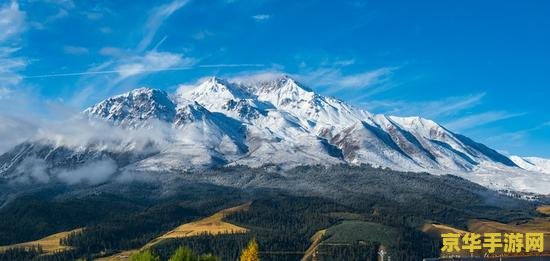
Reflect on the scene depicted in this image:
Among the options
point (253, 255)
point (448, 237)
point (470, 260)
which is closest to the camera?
point (448, 237)

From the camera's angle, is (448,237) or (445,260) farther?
(445,260)

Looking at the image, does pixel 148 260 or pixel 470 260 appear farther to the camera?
pixel 148 260

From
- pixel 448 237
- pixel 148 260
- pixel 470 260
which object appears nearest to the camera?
pixel 448 237

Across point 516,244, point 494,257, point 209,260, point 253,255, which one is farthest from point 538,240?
point 253,255

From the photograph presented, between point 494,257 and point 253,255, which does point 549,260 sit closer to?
point 494,257

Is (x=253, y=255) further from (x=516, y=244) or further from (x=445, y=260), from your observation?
(x=516, y=244)

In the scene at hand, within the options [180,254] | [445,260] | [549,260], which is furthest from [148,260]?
[549,260]

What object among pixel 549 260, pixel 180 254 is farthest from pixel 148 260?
pixel 549 260

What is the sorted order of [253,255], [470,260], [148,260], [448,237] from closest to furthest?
[448,237] < [470,260] < [148,260] < [253,255]

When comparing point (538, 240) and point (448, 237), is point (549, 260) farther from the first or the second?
point (448, 237)
